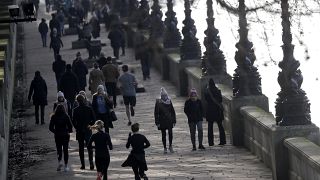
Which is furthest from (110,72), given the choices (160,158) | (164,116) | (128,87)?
(160,158)

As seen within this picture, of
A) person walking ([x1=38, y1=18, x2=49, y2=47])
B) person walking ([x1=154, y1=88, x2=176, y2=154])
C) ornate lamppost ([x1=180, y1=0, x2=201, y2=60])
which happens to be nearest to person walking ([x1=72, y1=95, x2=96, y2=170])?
person walking ([x1=154, y1=88, x2=176, y2=154])

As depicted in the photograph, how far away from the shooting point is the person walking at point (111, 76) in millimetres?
34219

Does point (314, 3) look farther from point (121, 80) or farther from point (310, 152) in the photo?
point (121, 80)

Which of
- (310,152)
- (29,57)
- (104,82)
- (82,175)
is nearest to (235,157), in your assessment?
(82,175)

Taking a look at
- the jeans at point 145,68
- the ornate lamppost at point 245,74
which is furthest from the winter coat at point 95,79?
the jeans at point 145,68

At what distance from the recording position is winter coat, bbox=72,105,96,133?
26.1 m

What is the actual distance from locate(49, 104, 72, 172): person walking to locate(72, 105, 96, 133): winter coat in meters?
0.42

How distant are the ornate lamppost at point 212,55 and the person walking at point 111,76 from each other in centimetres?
216

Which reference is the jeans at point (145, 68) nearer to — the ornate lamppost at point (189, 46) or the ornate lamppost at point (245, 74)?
the ornate lamppost at point (189, 46)

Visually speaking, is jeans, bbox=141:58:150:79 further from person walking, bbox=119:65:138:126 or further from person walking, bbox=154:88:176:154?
person walking, bbox=154:88:176:154

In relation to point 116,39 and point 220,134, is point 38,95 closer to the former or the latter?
point 220,134

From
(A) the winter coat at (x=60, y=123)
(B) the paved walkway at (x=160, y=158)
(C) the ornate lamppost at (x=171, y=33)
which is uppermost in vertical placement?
(C) the ornate lamppost at (x=171, y=33)

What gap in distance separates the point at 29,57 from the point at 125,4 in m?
6.21

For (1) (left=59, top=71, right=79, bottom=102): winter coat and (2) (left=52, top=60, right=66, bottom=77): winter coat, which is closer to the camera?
(1) (left=59, top=71, right=79, bottom=102): winter coat
